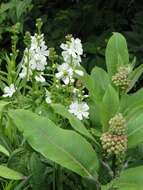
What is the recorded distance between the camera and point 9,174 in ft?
6.64

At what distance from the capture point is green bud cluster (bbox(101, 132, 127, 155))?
186 cm

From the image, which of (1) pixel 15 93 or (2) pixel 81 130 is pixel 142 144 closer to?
(2) pixel 81 130

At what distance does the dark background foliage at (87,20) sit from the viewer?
162 inches

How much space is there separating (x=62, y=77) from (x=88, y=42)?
6.25 ft

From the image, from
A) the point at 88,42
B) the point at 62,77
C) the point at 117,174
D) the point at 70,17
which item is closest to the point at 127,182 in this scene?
the point at 117,174

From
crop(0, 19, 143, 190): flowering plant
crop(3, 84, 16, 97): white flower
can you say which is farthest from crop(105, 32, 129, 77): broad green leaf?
crop(3, 84, 16, 97): white flower

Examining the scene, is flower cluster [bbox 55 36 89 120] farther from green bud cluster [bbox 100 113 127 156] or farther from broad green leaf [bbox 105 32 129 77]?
green bud cluster [bbox 100 113 127 156]

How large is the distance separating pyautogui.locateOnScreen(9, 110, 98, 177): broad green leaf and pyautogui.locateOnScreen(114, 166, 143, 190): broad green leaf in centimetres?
9

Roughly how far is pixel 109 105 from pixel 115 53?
0.36 m

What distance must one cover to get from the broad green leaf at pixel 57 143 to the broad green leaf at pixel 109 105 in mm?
140

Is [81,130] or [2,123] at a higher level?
[81,130]

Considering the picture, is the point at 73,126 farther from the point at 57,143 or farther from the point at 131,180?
the point at 131,180

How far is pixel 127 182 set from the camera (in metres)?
1.90

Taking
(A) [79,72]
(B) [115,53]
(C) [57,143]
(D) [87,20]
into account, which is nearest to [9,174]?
(C) [57,143]
